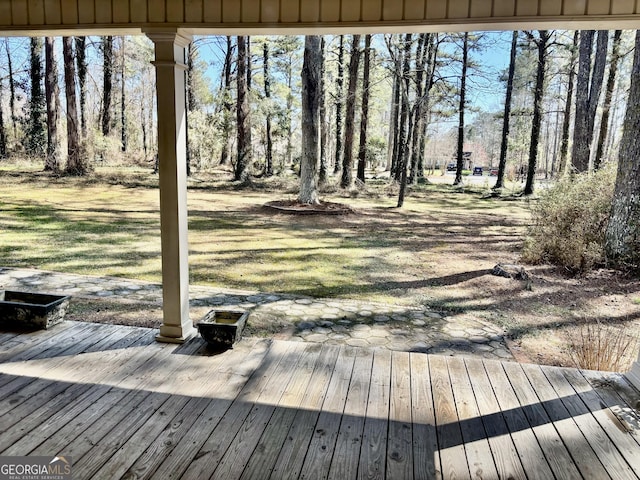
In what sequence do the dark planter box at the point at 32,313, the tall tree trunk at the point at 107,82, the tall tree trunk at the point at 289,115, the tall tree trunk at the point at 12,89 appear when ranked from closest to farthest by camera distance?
1. the dark planter box at the point at 32,313
2. the tall tree trunk at the point at 12,89
3. the tall tree trunk at the point at 107,82
4. the tall tree trunk at the point at 289,115

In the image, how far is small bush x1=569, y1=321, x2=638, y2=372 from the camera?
124 inches

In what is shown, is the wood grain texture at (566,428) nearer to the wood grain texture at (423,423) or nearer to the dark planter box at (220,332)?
the wood grain texture at (423,423)

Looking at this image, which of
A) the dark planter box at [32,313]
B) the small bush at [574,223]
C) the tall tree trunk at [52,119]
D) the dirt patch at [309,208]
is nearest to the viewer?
the dark planter box at [32,313]

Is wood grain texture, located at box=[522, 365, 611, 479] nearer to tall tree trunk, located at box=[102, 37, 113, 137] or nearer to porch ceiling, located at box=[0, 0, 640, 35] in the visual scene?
porch ceiling, located at box=[0, 0, 640, 35]

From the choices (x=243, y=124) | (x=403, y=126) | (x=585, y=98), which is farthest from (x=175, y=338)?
(x=403, y=126)

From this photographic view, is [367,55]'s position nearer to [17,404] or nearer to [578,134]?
[578,134]

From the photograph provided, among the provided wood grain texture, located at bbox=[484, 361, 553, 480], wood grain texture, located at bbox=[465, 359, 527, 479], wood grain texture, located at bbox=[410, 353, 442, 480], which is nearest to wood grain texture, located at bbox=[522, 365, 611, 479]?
wood grain texture, located at bbox=[484, 361, 553, 480]

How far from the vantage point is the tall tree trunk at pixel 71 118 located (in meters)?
13.5

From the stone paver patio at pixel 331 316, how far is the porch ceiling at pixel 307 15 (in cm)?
232

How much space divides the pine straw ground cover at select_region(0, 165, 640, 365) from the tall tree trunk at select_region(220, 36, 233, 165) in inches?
194

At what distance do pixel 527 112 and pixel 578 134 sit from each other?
6.33m

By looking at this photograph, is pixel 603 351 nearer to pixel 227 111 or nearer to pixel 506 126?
pixel 506 126

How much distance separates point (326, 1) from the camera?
265cm

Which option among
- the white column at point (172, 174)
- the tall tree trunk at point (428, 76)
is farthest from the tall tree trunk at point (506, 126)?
the white column at point (172, 174)
